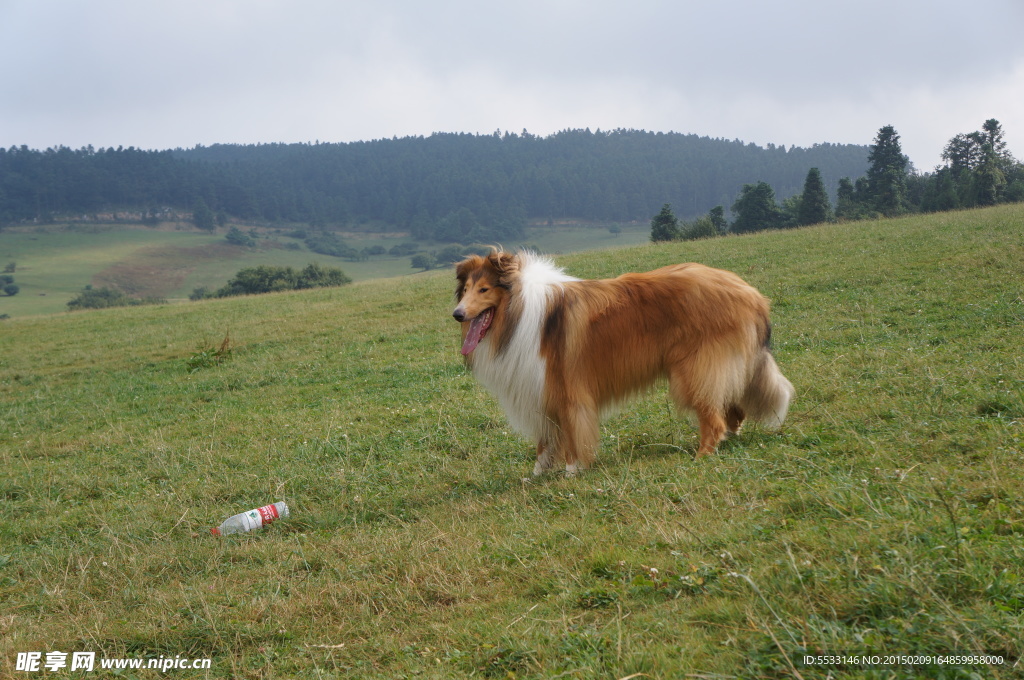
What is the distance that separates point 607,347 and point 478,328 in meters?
1.21

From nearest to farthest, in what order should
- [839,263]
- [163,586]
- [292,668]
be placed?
[292,668]
[163,586]
[839,263]

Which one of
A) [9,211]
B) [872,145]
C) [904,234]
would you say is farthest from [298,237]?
[904,234]

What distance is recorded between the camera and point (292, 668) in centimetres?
379

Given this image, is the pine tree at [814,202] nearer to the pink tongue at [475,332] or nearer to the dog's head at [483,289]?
the dog's head at [483,289]

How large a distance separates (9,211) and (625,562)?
14589 centimetres

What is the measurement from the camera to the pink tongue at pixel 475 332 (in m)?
6.84

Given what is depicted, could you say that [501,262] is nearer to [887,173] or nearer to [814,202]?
[814,202]

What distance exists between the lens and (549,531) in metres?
4.86

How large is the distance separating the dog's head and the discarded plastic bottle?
228 centimetres

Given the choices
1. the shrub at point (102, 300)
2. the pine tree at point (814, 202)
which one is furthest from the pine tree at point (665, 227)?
the shrub at point (102, 300)

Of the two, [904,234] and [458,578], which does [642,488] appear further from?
[904,234]

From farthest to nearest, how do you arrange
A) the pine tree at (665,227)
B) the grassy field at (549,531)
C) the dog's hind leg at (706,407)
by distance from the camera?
the pine tree at (665,227)
the dog's hind leg at (706,407)
the grassy field at (549,531)

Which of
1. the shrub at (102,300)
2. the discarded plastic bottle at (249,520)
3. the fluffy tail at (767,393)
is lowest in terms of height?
the shrub at (102,300)

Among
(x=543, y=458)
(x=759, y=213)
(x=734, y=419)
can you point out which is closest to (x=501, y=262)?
(x=543, y=458)
